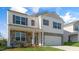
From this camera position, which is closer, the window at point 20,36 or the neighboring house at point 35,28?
the neighboring house at point 35,28

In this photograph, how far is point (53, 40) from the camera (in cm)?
1086

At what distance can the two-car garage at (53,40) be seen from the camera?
422 inches

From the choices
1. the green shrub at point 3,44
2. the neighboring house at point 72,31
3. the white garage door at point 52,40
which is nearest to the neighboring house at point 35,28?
the white garage door at point 52,40

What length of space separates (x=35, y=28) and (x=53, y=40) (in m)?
1.07

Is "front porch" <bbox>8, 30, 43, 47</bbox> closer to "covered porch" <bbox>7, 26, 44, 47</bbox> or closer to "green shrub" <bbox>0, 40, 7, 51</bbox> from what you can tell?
"covered porch" <bbox>7, 26, 44, 47</bbox>

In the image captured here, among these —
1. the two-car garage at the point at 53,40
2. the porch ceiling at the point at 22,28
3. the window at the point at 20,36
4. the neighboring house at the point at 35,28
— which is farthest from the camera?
the two-car garage at the point at 53,40

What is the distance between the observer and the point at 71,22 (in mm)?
10562

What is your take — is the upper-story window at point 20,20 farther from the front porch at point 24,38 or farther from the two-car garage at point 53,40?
the two-car garage at point 53,40

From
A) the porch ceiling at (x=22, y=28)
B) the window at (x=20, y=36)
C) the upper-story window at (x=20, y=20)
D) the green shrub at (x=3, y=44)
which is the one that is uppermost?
the upper-story window at (x=20, y=20)

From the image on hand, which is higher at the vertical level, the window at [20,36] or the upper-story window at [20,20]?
the upper-story window at [20,20]
